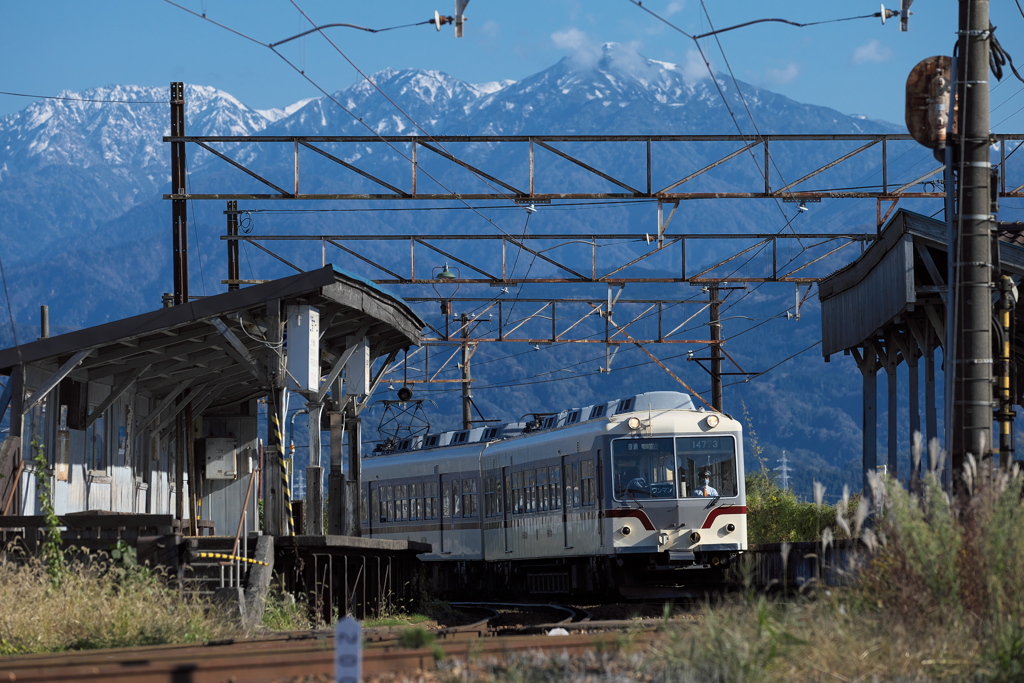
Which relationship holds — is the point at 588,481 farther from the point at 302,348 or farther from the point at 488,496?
the point at 302,348

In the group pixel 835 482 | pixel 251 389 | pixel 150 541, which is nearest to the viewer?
pixel 150 541

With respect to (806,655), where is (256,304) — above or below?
above

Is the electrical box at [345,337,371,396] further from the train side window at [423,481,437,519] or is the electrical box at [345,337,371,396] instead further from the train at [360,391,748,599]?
the train side window at [423,481,437,519]

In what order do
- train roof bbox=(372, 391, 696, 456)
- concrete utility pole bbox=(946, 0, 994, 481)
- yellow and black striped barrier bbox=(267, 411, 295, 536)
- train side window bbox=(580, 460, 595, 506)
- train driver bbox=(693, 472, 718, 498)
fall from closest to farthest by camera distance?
concrete utility pole bbox=(946, 0, 994, 481) < yellow and black striped barrier bbox=(267, 411, 295, 536) < train driver bbox=(693, 472, 718, 498) < train side window bbox=(580, 460, 595, 506) < train roof bbox=(372, 391, 696, 456)

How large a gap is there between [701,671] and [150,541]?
26.0 feet

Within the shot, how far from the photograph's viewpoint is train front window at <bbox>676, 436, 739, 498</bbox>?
21.0 meters

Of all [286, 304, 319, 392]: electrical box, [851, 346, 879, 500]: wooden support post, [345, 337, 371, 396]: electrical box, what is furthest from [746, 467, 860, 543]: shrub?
[286, 304, 319, 392]: electrical box

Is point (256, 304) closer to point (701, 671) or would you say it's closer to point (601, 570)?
point (601, 570)

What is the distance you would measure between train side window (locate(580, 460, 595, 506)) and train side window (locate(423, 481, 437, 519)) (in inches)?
269

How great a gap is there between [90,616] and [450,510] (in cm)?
1569

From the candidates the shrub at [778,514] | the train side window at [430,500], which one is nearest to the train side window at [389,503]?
the train side window at [430,500]

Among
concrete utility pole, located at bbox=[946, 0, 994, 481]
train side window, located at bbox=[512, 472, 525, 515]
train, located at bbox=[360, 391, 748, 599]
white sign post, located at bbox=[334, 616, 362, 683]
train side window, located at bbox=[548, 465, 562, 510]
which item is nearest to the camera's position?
white sign post, located at bbox=[334, 616, 362, 683]

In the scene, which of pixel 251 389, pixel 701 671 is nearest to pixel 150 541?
pixel 701 671

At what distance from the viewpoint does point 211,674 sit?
325 inches
